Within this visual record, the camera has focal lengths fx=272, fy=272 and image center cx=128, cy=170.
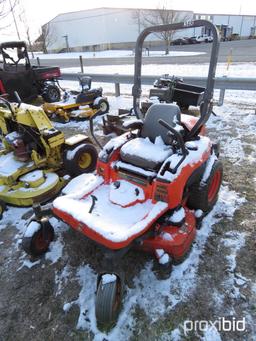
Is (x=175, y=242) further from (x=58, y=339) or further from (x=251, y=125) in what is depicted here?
(x=251, y=125)

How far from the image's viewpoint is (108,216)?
2.60 meters

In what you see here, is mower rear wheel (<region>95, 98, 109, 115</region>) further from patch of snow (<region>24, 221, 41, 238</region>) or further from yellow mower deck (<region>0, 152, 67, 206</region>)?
patch of snow (<region>24, 221, 41, 238</region>)

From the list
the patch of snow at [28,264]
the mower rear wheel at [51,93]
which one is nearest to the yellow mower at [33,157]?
the patch of snow at [28,264]

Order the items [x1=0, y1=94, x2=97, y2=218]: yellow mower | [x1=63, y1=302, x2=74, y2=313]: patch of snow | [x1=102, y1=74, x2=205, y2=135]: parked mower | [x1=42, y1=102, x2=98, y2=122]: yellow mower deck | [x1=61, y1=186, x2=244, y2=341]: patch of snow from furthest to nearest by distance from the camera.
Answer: [x1=42, y1=102, x2=98, y2=122]: yellow mower deck → [x1=102, y1=74, x2=205, y2=135]: parked mower → [x1=0, y1=94, x2=97, y2=218]: yellow mower → [x1=63, y1=302, x2=74, y2=313]: patch of snow → [x1=61, y1=186, x2=244, y2=341]: patch of snow

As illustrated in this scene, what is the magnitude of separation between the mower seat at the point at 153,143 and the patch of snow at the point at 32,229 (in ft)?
3.76

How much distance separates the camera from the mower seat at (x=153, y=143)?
2.82m

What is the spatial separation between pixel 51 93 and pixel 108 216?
23.2 ft

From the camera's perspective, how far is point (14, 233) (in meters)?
3.29

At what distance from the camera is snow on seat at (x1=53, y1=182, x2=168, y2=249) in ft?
7.32

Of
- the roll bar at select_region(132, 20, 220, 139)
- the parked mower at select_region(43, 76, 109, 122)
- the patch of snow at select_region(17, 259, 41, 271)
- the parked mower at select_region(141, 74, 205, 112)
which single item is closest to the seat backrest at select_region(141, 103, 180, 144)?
the roll bar at select_region(132, 20, 220, 139)

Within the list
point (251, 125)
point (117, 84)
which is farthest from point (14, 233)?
point (117, 84)

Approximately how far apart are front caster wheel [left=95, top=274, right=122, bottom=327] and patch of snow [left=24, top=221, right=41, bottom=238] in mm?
948

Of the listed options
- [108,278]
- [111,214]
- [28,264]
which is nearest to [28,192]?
[28,264]

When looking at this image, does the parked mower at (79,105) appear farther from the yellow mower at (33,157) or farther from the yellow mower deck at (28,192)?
the yellow mower deck at (28,192)
